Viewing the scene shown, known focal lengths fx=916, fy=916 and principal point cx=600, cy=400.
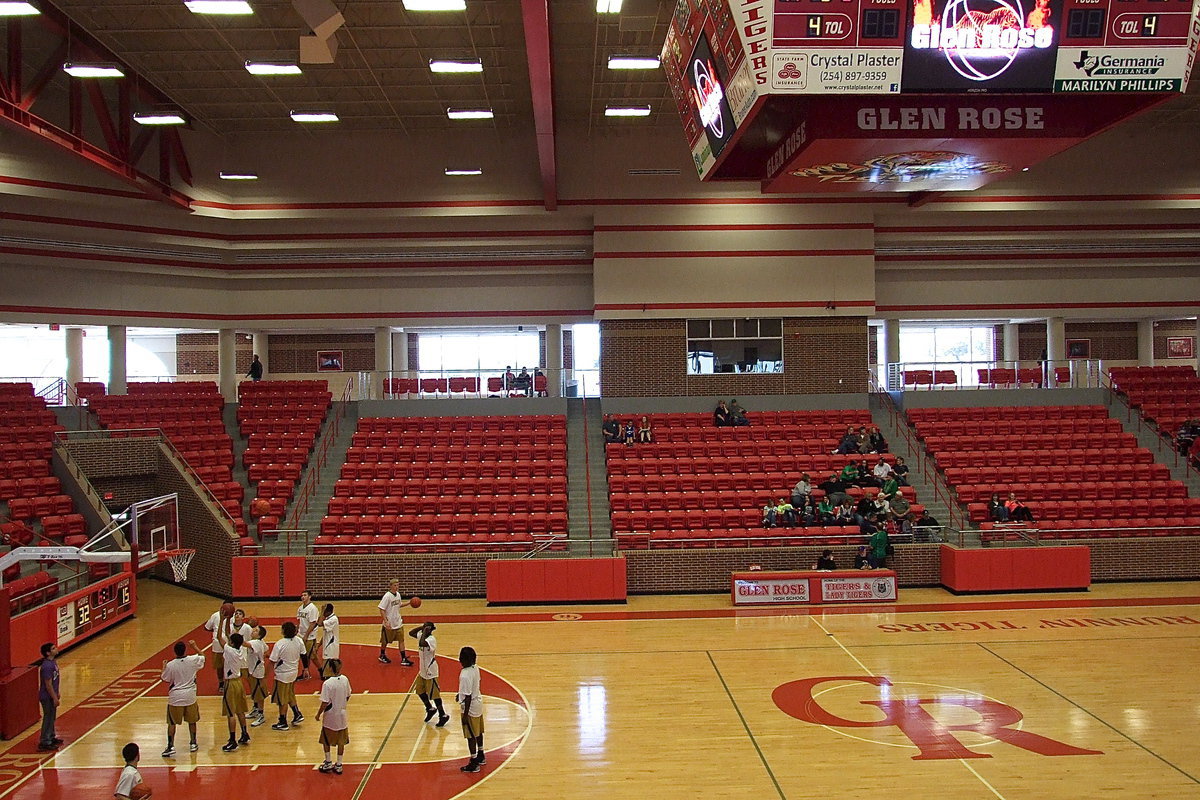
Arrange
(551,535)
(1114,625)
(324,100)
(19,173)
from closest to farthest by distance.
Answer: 1. (1114,625)
2. (551,535)
3. (19,173)
4. (324,100)

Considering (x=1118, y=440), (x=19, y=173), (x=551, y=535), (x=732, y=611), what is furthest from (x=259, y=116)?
(x=1118, y=440)

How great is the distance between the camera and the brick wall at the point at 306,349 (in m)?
33.0

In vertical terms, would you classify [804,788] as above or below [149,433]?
below

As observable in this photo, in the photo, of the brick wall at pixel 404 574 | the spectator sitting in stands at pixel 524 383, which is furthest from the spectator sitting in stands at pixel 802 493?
the spectator sitting in stands at pixel 524 383

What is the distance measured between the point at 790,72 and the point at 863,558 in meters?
11.5

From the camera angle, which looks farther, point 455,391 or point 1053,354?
→ point 1053,354

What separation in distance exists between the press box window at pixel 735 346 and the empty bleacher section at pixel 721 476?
6.58ft

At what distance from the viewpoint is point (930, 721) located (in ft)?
38.6

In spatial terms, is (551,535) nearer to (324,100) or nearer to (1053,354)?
(324,100)

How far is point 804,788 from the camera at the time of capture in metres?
9.79

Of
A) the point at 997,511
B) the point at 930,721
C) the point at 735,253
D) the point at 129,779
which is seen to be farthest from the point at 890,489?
the point at 129,779

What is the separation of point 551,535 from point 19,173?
15.9 meters

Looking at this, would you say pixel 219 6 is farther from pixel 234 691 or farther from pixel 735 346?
pixel 735 346

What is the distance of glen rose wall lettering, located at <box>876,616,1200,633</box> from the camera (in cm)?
1673
